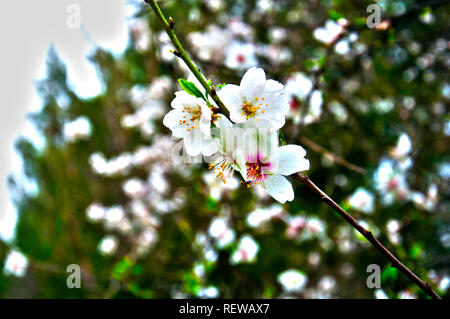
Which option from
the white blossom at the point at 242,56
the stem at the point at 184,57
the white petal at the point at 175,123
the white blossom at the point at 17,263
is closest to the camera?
the stem at the point at 184,57

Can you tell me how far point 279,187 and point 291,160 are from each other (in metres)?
0.06

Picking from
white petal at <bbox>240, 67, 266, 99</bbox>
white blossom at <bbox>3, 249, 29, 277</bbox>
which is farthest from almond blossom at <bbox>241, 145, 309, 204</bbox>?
white blossom at <bbox>3, 249, 29, 277</bbox>

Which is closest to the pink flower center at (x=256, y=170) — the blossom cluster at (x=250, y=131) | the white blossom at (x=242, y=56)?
the blossom cluster at (x=250, y=131)

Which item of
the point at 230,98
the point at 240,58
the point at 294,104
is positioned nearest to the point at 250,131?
the point at 230,98

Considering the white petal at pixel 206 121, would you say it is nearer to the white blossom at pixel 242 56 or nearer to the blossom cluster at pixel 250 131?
the blossom cluster at pixel 250 131

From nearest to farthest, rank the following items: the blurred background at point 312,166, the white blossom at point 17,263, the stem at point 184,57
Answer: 1. the stem at point 184,57
2. the blurred background at point 312,166
3. the white blossom at point 17,263

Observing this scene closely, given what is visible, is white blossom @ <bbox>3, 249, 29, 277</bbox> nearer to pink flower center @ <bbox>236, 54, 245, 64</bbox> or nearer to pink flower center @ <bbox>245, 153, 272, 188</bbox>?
pink flower center @ <bbox>236, 54, 245, 64</bbox>

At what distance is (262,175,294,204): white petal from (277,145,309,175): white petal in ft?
0.11

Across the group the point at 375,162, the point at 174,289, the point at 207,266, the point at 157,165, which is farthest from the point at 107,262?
the point at 375,162

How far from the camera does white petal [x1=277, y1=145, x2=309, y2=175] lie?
57cm

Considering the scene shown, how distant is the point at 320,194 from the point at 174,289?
1.58 m

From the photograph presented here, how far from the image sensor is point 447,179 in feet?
6.03

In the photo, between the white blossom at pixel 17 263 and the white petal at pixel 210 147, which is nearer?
the white petal at pixel 210 147

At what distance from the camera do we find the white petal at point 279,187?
1.94 ft
